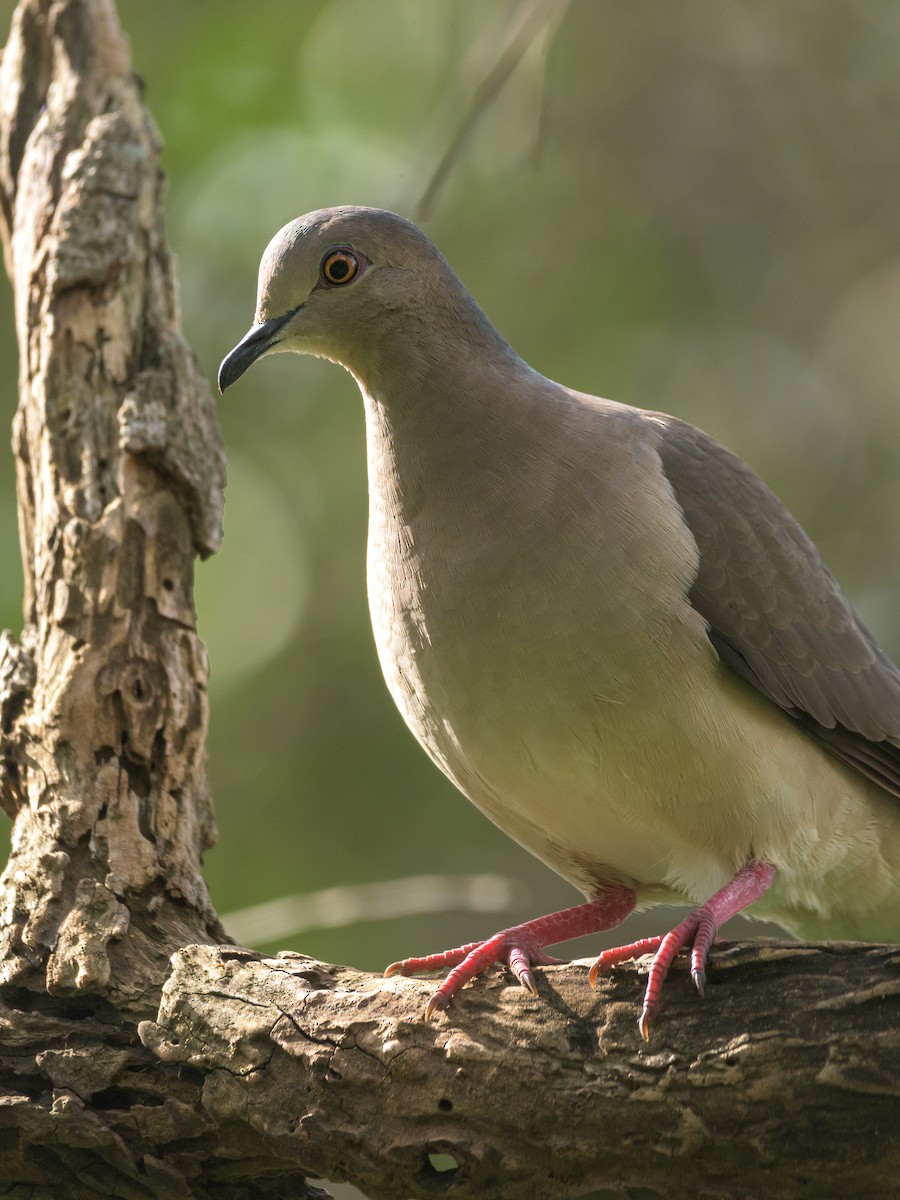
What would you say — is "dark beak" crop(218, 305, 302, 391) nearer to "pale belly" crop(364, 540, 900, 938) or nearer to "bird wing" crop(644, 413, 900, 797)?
"pale belly" crop(364, 540, 900, 938)

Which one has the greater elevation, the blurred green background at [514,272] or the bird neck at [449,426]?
the blurred green background at [514,272]

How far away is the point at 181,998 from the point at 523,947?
77 centimetres

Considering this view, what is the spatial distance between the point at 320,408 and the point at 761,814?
6.39 metres

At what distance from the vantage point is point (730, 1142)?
251 cm

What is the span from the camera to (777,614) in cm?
369

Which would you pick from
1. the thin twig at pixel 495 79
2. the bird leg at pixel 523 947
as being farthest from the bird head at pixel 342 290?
the bird leg at pixel 523 947

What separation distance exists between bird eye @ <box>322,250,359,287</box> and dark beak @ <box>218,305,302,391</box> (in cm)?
12

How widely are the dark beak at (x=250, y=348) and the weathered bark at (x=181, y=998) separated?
377mm

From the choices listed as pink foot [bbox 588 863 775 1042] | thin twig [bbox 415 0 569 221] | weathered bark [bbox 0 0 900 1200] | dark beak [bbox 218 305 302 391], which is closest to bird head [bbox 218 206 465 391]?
dark beak [bbox 218 305 302 391]

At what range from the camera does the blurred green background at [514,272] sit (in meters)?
8.30

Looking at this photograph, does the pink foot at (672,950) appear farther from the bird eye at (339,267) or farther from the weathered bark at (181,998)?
the bird eye at (339,267)

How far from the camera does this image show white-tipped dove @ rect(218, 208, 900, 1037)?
10.7 feet

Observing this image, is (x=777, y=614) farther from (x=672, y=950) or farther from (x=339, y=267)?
(x=339, y=267)

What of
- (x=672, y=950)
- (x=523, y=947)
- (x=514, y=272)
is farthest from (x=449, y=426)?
(x=514, y=272)
